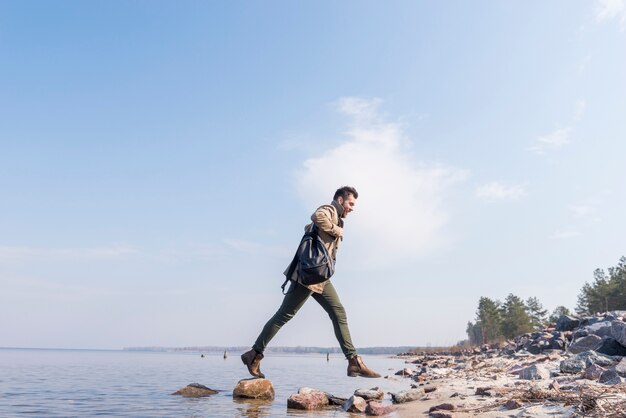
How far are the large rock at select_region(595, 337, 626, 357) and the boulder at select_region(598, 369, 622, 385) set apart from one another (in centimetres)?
301

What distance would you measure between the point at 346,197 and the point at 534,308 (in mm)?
84755

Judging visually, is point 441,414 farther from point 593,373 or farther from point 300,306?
point 593,373

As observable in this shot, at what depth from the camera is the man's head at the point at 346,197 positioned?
648 centimetres

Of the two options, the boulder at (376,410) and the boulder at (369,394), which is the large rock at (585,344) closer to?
the boulder at (369,394)

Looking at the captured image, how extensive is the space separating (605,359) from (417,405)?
355 centimetres

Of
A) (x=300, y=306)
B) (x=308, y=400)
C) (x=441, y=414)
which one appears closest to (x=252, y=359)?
(x=308, y=400)

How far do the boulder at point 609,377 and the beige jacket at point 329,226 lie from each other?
3.65m

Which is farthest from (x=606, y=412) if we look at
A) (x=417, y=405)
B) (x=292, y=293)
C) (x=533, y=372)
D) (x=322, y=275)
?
(x=533, y=372)

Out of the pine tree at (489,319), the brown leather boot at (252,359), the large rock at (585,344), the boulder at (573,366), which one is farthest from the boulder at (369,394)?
the pine tree at (489,319)

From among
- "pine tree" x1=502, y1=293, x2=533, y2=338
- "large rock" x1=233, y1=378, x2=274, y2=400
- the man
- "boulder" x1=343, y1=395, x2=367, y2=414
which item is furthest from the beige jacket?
"pine tree" x1=502, y1=293, x2=533, y2=338

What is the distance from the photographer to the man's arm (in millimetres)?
6016

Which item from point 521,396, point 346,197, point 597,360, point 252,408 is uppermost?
point 346,197

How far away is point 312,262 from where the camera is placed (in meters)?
5.95

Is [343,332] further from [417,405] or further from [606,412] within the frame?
[606,412]
